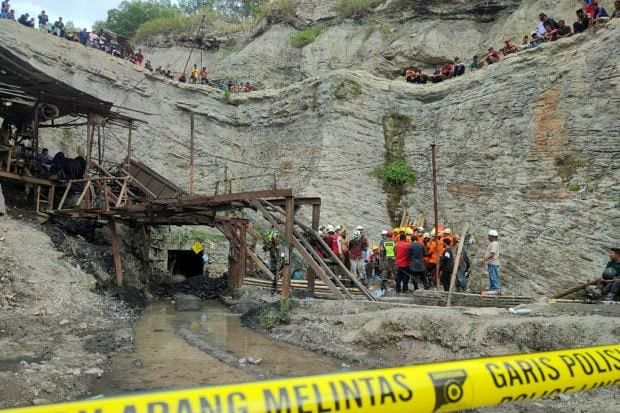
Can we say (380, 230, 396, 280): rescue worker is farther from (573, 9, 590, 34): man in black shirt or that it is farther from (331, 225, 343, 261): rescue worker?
(573, 9, 590, 34): man in black shirt

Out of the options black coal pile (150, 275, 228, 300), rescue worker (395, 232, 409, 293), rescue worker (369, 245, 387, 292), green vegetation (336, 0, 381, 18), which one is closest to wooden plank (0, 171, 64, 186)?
black coal pile (150, 275, 228, 300)

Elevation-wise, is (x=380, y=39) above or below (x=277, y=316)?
above

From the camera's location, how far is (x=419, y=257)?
13.4 meters

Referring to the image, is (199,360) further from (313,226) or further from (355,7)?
(355,7)

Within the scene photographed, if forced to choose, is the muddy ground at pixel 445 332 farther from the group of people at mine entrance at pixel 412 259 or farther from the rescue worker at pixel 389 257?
the rescue worker at pixel 389 257

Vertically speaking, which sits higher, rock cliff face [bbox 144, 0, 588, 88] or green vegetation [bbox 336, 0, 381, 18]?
green vegetation [bbox 336, 0, 381, 18]

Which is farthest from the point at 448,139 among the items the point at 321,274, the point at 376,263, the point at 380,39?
the point at 321,274

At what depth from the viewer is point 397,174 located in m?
23.3

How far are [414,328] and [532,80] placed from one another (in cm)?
1485

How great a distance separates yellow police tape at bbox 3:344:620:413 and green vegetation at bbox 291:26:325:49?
113 ft

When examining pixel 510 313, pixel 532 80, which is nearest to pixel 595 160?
pixel 532 80

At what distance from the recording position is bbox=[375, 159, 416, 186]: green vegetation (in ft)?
76.1

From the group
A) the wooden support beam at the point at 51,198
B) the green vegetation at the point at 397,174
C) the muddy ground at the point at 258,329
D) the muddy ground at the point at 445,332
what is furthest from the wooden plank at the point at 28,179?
the green vegetation at the point at 397,174

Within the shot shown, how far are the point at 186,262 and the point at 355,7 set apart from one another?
72.3 feet
